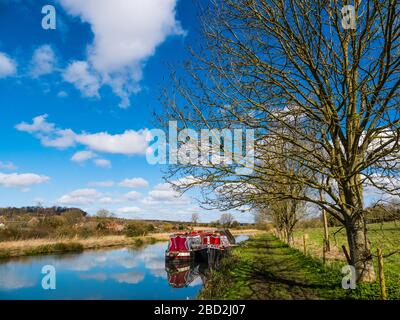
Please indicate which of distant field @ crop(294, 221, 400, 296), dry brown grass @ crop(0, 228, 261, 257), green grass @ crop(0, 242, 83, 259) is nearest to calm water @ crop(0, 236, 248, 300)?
green grass @ crop(0, 242, 83, 259)

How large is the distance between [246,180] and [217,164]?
95cm

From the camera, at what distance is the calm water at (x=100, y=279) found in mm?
15242

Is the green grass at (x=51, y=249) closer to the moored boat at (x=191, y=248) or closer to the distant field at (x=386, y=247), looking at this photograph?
the moored boat at (x=191, y=248)

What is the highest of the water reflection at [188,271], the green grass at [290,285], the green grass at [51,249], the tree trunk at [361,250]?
the tree trunk at [361,250]

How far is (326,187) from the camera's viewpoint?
29.2 ft

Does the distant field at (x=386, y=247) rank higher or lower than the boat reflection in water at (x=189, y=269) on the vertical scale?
higher

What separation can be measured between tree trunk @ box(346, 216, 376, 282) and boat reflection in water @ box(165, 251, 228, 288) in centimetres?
903

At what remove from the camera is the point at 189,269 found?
23.7 metres

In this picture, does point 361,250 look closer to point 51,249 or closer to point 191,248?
point 191,248

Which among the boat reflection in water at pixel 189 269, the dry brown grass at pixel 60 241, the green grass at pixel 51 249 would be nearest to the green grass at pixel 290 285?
the boat reflection in water at pixel 189 269

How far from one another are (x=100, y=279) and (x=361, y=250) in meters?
14.6

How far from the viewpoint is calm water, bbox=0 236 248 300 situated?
1524 centimetres

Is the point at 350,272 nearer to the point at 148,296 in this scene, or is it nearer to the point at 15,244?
the point at 148,296

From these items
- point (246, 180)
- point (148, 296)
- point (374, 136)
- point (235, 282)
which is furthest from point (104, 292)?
point (374, 136)
